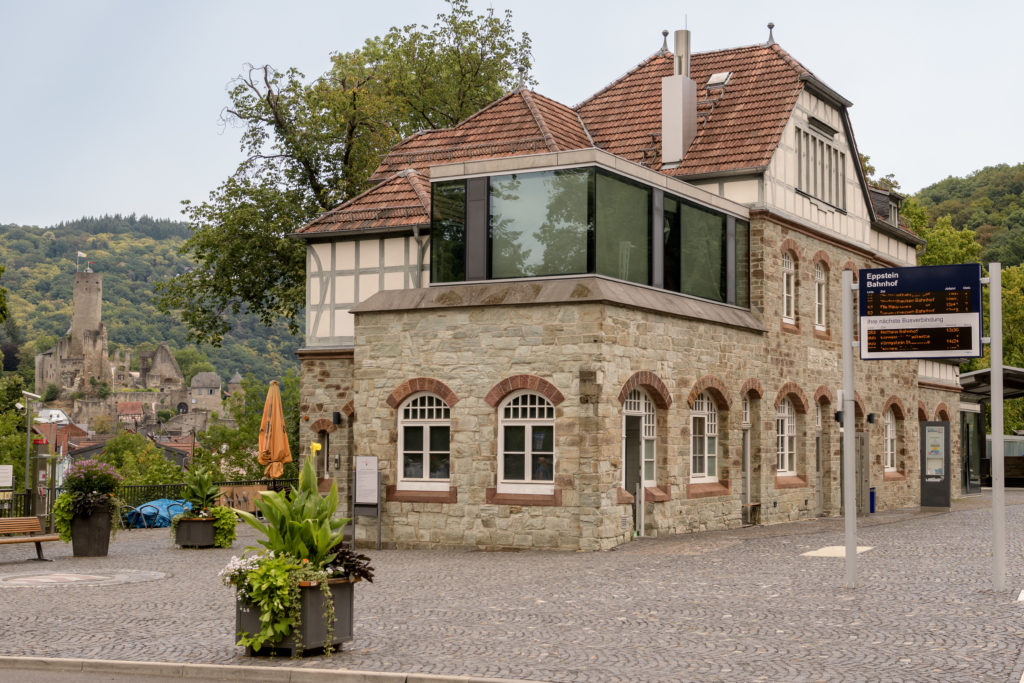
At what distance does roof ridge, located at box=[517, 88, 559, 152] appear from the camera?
25.6m

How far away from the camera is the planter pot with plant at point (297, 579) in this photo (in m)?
9.95

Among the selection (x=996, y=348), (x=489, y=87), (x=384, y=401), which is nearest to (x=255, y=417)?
(x=489, y=87)

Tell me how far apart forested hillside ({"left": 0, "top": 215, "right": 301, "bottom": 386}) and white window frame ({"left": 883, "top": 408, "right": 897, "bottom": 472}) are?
5451 inches

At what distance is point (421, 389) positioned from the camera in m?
→ 21.0

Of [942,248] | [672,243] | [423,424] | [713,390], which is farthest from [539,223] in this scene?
[942,248]

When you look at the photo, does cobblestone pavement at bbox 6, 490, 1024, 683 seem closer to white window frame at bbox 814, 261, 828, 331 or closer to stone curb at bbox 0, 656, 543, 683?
stone curb at bbox 0, 656, 543, 683

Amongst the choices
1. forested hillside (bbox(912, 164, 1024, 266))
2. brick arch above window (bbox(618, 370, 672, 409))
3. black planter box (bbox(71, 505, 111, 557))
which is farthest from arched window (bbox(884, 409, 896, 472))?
forested hillside (bbox(912, 164, 1024, 266))

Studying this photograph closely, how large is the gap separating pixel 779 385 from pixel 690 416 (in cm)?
427

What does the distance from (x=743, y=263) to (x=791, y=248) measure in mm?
1709

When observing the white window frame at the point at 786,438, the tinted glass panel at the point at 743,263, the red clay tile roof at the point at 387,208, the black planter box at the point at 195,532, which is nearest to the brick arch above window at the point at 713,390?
the tinted glass panel at the point at 743,263

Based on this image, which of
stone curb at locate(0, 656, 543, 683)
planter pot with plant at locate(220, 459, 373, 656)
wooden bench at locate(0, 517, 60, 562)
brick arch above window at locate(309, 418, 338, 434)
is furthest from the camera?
brick arch above window at locate(309, 418, 338, 434)

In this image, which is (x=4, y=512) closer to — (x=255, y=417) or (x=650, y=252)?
(x=650, y=252)

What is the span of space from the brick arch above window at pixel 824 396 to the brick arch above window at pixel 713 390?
500 centimetres

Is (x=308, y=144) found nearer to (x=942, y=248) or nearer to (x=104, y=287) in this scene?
(x=942, y=248)
